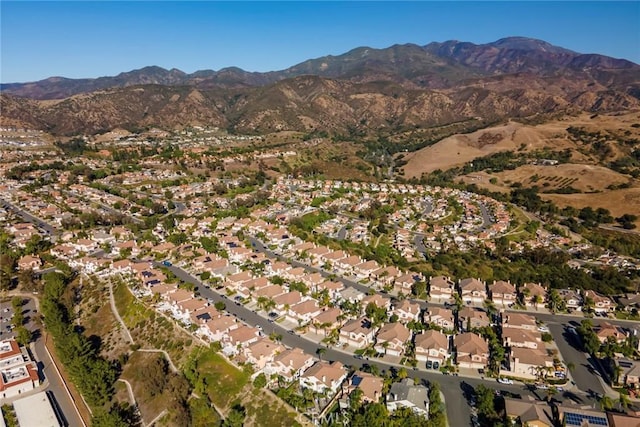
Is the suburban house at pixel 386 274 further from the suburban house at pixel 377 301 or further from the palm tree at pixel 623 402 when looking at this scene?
the palm tree at pixel 623 402

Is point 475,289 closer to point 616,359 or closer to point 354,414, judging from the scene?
point 616,359

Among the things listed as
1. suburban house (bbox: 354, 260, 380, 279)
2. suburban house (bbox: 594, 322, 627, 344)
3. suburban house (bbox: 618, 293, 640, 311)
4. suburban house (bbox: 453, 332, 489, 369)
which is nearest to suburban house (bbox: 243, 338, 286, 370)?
suburban house (bbox: 453, 332, 489, 369)

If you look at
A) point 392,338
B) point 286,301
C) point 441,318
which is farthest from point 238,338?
point 441,318

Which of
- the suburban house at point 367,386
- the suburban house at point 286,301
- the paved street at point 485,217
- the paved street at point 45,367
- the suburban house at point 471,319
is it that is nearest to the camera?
the suburban house at point 367,386

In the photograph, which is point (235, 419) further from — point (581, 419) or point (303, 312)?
point (581, 419)

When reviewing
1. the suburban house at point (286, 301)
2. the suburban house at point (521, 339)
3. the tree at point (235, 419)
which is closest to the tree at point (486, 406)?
the suburban house at point (521, 339)

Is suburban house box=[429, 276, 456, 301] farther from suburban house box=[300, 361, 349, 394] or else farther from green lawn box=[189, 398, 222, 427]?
green lawn box=[189, 398, 222, 427]
